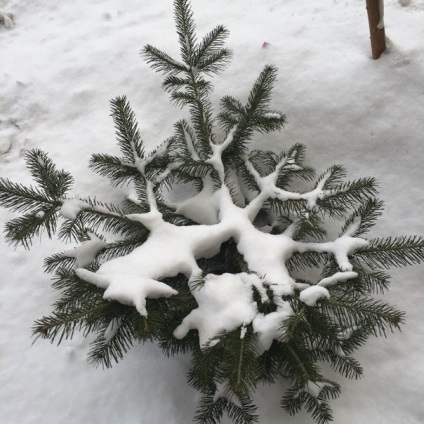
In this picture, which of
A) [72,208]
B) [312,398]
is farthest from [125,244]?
[312,398]

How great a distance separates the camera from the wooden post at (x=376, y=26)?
6.15 feet

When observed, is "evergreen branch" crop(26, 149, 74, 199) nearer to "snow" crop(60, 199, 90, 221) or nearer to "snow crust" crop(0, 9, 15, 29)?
"snow" crop(60, 199, 90, 221)

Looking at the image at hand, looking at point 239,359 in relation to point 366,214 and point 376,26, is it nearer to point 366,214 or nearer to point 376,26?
point 366,214

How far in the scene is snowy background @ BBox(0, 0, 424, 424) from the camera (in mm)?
1513

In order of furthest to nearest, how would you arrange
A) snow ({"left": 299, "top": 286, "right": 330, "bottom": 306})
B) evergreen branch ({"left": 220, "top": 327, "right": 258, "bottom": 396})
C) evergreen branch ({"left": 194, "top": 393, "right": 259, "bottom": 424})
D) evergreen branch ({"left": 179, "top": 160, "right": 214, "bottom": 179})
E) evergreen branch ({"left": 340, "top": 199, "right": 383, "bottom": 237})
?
evergreen branch ({"left": 179, "top": 160, "right": 214, "bottom": 179}) < evergreen branch ({"left": 340, "top": 199, "right": 383, "bottom": 237}) < evergreen branch ({"left": 194, "top": 393, "right": 259, "bottom": 424}) < snow ({"left": 299, "top": 286, "right": 330, "bottom": 306}) < evergreen branch ({"left": 220, "top": 327, "right": 258, "bottom": 396})

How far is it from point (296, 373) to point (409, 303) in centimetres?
75

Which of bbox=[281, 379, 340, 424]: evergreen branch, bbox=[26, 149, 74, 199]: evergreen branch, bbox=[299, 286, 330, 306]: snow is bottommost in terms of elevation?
bbox=[281, 379, 340, 424]: evergreen branch

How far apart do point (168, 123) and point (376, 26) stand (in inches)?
41.9

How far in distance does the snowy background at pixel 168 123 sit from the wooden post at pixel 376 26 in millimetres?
50

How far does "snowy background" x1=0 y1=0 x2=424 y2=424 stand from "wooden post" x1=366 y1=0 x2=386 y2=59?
50 millimetres

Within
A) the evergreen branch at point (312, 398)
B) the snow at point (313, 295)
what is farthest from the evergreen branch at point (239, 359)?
the evergreen branch at point (312, 398)

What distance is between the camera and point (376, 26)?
1941mm

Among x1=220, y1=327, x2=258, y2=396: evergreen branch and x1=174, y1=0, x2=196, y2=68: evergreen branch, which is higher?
x1=174, y1=0, x2=196, y2=68: evergreen branch

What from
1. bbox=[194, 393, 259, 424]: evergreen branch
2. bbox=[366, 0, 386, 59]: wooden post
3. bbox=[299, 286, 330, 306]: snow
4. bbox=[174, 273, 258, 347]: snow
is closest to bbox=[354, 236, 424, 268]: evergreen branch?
bbox=[299, 286, 330, 306]: snow
